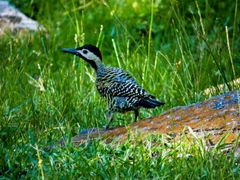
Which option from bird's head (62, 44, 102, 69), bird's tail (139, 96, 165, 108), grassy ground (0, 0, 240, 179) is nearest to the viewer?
grassy ground (0, 0, 240, 179)

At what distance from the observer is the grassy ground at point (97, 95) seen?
15.6ft

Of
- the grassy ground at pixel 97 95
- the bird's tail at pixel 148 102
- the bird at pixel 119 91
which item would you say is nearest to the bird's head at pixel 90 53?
the bird at pixel 119 91

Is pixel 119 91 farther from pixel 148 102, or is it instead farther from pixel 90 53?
pixel 90 53

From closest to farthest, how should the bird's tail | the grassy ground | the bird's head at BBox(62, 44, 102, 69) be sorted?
the grassy ground → the bird's tail → the bird's head at BBox(62, 44, 102, 69)

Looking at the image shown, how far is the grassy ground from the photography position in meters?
4.76

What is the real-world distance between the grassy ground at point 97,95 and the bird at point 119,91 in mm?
366

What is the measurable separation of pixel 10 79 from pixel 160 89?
130cm

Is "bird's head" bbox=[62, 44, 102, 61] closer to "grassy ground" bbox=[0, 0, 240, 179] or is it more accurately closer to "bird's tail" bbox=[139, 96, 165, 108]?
"grassy ground" bbox=[0, 0, 240, 179]

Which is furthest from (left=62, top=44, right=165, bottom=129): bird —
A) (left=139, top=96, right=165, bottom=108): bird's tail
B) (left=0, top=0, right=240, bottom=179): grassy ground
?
(left=0, top=0, right=240, bottom=179): grassy ground

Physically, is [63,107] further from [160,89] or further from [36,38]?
[36,38]

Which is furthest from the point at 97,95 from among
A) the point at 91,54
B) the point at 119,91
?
the point at 119,91

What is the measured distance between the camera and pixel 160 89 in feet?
24.1

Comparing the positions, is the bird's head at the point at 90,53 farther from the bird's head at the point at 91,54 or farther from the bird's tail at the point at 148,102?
the bird's tail at the point at 148,102

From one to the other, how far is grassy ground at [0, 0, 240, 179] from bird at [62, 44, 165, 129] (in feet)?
1.20
